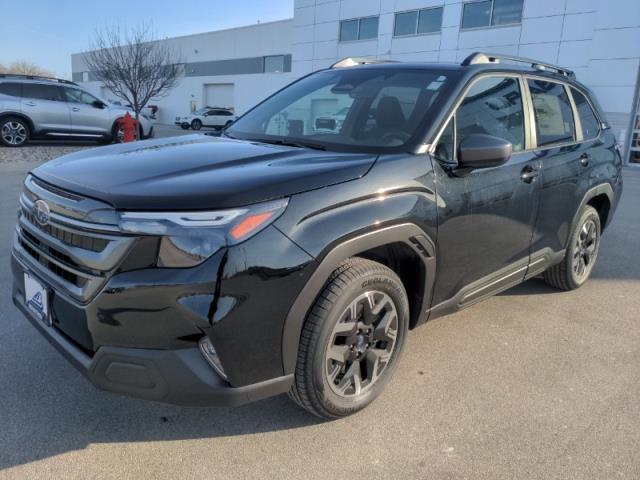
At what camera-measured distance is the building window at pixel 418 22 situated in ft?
84.6

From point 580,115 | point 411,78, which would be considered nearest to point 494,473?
point 411,78

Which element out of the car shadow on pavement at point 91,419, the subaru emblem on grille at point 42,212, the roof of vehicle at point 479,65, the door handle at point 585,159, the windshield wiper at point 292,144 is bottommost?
the car shadow on pavement at point 91,419

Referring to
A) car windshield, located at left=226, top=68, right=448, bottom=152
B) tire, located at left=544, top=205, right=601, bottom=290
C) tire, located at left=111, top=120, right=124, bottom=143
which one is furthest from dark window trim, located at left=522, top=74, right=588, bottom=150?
tire, located at left=111, top=120, right=124, bottom=143

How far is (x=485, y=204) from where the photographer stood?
3.15 m

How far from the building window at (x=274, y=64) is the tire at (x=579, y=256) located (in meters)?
38.3

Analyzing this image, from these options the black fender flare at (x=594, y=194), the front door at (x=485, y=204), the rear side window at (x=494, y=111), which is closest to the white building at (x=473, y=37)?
the black fender flare at (x=594, y=194)

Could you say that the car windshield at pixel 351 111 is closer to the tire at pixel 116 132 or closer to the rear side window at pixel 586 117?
the rear side window at pixel 586 117

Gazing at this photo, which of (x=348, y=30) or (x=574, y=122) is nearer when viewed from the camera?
(x=574, y=122)

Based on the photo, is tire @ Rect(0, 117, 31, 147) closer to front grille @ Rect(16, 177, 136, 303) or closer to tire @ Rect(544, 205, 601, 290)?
front grille @ Rect(16, 177, 136, 303)

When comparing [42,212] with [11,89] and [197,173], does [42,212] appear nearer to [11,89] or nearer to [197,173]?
[197,173]

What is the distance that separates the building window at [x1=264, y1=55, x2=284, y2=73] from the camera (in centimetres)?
4069

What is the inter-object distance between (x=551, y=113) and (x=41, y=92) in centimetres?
1381

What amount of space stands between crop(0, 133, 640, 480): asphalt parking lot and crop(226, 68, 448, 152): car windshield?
1439mm

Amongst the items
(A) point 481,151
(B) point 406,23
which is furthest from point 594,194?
(B) point 406,23
